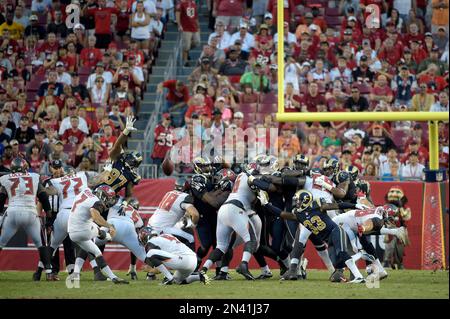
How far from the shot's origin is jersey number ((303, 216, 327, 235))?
1462 cm

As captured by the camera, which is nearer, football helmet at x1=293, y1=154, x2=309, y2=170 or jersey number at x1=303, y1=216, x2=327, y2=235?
jersey number at x1=303, y1=216, x2=327, y2=235

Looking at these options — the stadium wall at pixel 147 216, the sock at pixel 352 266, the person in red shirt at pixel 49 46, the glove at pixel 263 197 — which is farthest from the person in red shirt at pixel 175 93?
the sock at pixel 352 266

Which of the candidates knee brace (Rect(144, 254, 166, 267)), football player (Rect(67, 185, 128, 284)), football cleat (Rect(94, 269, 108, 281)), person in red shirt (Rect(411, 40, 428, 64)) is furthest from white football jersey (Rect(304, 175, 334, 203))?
person in red shirt (Rect(411, 40, 428, 64))

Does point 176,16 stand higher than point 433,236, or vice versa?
point 176,16

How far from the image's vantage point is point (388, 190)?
18203 mm

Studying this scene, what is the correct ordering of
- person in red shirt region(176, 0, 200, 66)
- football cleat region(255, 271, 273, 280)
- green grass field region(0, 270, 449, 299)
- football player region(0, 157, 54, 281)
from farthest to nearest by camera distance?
person in red shirt region(176, 0, 200, 66)
football player region(0, 157, 54, 281)
football cleat region(255, 271, 273, 280)
green grass field region(0, 270, 449, 299)

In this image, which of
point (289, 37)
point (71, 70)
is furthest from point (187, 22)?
point (71, 70)

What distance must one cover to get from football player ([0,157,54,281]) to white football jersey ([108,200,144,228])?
0.93 metres

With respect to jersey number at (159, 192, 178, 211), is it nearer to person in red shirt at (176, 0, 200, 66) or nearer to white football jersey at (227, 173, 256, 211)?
white football jersey at (227, 173, 256, 211)

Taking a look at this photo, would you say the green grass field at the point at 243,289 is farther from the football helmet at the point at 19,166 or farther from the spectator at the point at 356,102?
the spectator at the point at 356,102
